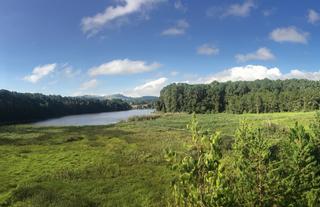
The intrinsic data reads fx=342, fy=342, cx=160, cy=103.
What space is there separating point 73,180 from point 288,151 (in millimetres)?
20479

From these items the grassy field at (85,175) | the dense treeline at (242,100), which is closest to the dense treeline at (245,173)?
the grassy field at (85,175)

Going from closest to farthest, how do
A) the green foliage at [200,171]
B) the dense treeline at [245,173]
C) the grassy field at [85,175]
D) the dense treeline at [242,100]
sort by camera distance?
the green foliage at [200,171] < the dense treeline at [245,173] < the grassy field at [85,175] < the dense treeline at [242,100]

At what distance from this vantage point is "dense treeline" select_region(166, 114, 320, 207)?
10109 millimetres

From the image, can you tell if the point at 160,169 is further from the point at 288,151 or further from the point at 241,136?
the point at 241,136

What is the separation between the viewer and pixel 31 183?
32.2 m

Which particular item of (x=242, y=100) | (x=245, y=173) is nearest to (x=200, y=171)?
(x=245, y=173)

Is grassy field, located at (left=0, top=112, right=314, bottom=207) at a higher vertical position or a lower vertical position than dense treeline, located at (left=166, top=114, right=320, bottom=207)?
lower

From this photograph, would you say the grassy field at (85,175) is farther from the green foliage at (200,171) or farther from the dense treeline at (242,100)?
the dense treeline at (242,100)

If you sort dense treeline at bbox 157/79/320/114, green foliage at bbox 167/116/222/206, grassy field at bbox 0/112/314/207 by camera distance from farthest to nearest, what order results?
1. dense treeline at bbox 157/79/320/114
2. grassy field at bbox 0/112/314/207
3. green foliage at bbox 167/116/222/206

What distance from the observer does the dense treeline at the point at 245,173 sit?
10109mm

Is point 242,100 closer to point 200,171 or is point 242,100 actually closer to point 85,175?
point 85,175

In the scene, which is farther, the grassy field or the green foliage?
the grassy field

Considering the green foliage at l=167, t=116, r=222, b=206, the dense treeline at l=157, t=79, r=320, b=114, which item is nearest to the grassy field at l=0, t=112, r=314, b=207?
the green foliage at l=167, t=116, r=222, b=206

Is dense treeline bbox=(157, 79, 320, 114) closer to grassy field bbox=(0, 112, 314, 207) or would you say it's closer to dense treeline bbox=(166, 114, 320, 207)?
grassy field bbox=(0, 112, 314, 207)
